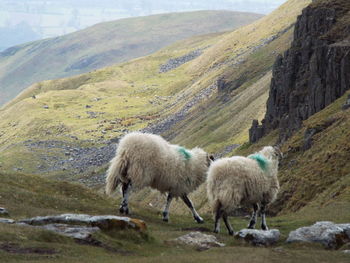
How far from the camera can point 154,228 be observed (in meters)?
26.3

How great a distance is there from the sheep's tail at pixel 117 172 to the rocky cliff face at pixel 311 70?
42.7 m

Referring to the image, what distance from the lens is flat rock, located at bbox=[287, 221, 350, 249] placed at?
70.5 ft

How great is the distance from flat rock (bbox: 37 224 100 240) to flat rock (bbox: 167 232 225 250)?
3303 mm

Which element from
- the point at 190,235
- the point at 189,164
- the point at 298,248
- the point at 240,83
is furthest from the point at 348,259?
the point at 240,83

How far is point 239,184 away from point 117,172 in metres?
6.50

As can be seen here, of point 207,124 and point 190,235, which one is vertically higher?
point 190,235

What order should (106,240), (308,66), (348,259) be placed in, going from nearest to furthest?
(348,259)
(106,240)
(308,66)

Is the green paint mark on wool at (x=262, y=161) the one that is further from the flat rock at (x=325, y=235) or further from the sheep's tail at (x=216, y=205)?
the flat rock at (x=325, y=235)

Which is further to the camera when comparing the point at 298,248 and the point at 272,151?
the point at 272,151

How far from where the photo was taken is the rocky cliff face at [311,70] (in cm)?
6619

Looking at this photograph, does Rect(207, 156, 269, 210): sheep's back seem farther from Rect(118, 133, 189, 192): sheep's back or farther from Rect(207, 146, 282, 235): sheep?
Rect(118, 133, 189, 192): sheep's back

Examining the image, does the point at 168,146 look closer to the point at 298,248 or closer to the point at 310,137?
the point at 298,248

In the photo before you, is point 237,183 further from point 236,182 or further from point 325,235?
point 325,235

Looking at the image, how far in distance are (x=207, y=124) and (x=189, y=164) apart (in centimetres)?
10913
